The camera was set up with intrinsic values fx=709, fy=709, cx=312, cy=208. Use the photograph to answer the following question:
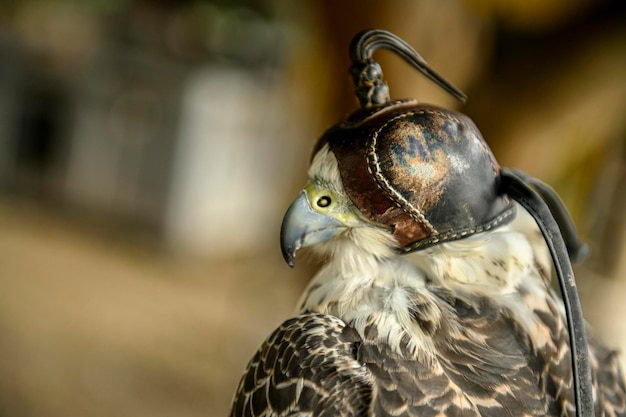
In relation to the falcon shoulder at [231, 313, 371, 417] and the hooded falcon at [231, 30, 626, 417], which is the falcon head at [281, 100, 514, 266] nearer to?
the hooded falcon at [231, 30, 626, 417]

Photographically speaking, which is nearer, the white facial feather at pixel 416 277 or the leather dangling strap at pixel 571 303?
the leather dangling strap at pixel 571 303

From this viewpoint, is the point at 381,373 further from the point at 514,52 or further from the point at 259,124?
the point at 259,124

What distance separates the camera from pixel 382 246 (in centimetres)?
116

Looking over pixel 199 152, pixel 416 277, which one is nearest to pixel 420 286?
pixel 416 277

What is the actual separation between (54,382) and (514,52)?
310cm

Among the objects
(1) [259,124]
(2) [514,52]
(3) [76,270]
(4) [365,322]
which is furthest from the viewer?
(1) [259,124]

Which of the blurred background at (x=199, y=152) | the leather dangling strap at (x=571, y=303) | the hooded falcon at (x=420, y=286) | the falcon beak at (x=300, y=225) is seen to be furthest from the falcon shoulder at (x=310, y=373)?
the blurred background at (x=199, y=152)

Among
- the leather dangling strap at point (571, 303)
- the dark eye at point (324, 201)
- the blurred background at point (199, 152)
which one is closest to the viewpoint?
the leather dangling strap at point (571, 303)

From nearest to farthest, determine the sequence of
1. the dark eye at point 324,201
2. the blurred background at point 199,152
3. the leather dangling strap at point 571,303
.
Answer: the leather dangling strap at point 571,303 → the dark eye at point 324,201 → the blurred background at point 199,152

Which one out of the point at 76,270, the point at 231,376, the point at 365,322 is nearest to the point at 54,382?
the point at 231,376

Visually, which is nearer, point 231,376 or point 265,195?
point 231,376

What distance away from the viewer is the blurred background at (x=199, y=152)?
260 cm

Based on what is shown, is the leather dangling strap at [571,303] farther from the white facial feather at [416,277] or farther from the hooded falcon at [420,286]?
the white facial feather at [416,277]

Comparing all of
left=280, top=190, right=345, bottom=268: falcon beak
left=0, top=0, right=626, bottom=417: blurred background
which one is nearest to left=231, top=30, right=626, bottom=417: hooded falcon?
left=280, top=190, right=345, bottom=268: falcon beak
